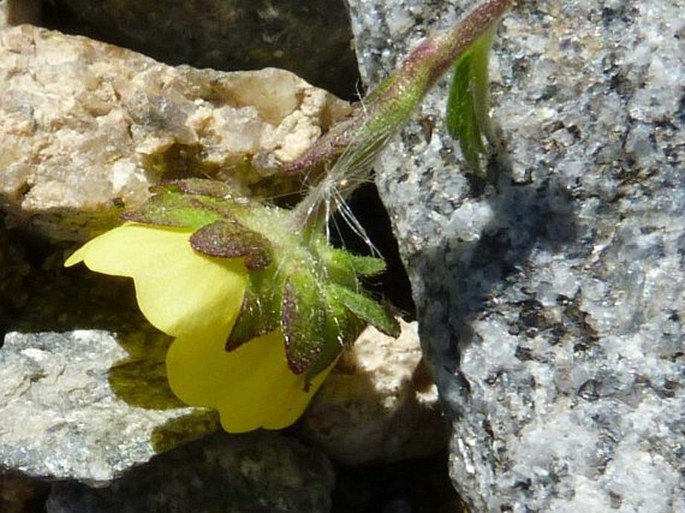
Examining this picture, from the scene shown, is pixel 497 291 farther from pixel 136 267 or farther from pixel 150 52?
pixel 150 52

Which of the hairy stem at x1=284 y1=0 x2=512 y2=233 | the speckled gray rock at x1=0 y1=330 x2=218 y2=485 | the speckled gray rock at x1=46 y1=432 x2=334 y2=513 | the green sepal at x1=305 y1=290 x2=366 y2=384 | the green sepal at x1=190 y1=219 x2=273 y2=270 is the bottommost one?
the speckled gray rock at x1=46 y1=432 x2=334 y2=513

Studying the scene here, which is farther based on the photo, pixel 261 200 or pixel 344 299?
pixel 261 200

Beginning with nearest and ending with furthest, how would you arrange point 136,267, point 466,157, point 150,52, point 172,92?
1. point 136,267
2. point 466,157
3. point 172,92
4. point 150,52

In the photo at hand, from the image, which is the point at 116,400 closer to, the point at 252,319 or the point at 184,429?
the point at 184,429

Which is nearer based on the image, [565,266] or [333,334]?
[565,266]

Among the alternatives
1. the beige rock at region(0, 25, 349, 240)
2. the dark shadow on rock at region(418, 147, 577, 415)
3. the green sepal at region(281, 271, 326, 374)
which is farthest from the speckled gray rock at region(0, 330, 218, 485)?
the dark shadow on rock at region(418, 147, 577, 415)

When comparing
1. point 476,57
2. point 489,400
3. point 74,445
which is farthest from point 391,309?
point 74,445

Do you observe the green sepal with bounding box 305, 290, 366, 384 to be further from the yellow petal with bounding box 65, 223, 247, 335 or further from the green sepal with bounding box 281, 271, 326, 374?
the yellow petal with bounding box 65, 223, 247, 335

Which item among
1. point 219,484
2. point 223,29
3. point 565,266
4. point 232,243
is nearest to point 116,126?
point 223,29
